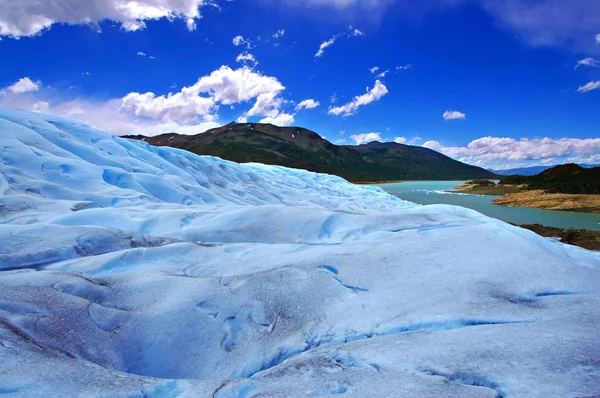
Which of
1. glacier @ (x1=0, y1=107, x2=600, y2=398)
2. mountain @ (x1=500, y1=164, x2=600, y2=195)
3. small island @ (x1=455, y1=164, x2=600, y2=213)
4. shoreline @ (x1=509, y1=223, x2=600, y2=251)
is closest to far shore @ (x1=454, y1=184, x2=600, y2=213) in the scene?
small island @ (x1=455, y1=164, x2=600, y2=213)

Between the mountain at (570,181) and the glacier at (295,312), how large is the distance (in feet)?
124

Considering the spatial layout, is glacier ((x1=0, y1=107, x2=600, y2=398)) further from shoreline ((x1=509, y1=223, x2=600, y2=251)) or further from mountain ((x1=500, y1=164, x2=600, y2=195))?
mountain ((x1=500, y1=164, x2=600, y2=195))

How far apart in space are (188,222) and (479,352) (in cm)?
599

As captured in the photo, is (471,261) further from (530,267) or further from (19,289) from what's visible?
(19,289)

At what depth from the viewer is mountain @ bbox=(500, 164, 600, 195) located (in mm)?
34312

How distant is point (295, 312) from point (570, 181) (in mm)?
49412

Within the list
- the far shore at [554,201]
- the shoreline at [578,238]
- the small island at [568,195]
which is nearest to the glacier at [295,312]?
the shoreline at [578,238]

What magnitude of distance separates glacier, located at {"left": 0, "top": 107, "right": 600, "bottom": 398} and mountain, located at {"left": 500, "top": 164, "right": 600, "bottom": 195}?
37775mm

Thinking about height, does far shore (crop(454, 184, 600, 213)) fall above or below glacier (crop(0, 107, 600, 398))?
above

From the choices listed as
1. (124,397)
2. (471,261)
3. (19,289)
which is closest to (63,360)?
(124,397)

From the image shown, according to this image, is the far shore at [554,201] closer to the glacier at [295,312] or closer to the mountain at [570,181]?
the mountain at [570,181]

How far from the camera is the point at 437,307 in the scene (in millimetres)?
3350

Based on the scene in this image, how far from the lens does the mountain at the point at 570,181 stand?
113 ft

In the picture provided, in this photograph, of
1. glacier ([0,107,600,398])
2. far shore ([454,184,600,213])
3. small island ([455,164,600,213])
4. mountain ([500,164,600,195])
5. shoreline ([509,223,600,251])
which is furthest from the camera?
mountain ([500,164,600,195])
